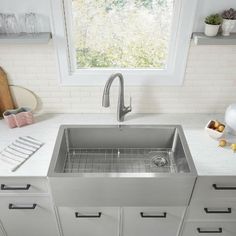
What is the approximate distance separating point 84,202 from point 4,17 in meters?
1.21

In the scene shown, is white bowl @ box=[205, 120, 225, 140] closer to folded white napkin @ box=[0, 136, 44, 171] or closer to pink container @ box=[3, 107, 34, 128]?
folded white napkin @ box=[0, 136, 44, 171]

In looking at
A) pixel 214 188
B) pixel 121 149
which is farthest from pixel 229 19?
pixel 121 149

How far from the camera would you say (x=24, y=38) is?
146 centimetres

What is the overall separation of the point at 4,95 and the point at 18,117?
205mm

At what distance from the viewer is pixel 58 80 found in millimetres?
1767

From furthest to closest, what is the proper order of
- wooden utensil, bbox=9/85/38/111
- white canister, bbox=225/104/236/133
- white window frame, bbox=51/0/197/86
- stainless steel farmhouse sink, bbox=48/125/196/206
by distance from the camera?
wooden utensil, bbox=9/85/38/111 < white canister, bbox=225/104/236/133 < white window frame, bbox=51/0/197/86 < stainless steel farmhouse sink, bbox=48/125/196/206

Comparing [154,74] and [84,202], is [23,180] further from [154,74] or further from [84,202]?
[154,74]

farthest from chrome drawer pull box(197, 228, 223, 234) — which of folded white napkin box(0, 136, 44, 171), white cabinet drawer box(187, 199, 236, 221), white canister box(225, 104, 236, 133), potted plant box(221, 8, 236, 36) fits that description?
potted plant box(221, 8, 236, 36)

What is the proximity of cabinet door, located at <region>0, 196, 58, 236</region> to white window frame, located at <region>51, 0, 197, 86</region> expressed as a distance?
0.82 meters

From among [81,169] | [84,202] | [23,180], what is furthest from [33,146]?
[84,202]

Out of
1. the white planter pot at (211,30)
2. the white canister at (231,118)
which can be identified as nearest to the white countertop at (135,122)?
the white canister at (231,118)

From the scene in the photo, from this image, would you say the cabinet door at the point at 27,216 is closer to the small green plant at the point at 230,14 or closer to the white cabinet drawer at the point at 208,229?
the white cabinet drawer at the point at 208,229

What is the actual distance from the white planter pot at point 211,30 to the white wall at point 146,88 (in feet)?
0.47

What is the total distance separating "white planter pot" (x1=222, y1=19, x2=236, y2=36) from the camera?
4.76 ft
